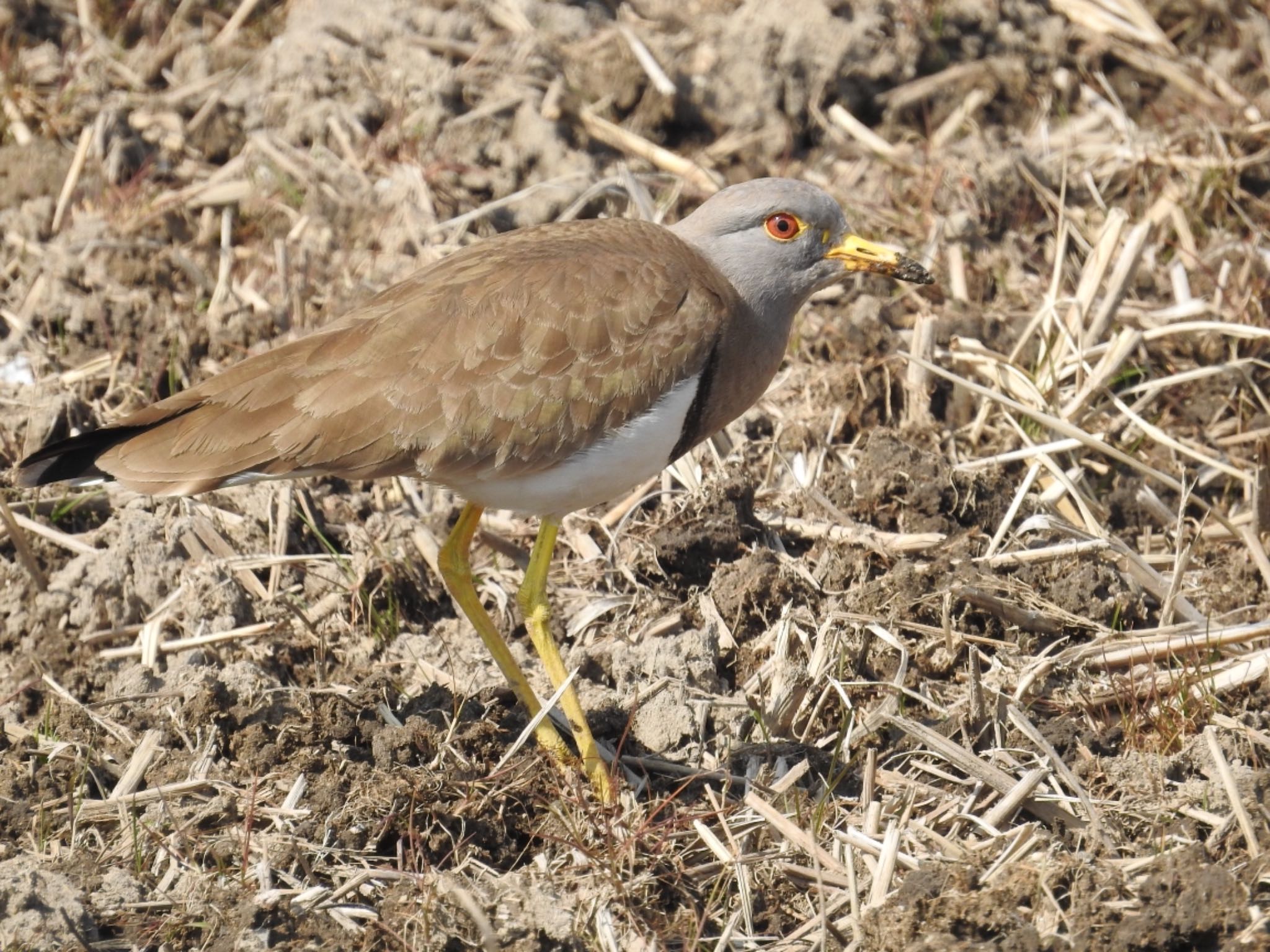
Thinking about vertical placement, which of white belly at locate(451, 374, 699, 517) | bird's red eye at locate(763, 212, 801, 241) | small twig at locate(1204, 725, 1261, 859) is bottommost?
small twig at locate(1204, 725, 1261, 859)

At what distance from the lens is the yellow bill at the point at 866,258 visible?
18.7ft

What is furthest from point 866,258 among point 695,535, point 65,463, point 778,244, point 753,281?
point 65,463

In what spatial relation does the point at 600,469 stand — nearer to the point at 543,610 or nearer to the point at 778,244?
the point at 543,610

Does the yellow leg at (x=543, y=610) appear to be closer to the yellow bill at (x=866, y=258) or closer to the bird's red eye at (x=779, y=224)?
the bird's red eye at (x=779, y=224)

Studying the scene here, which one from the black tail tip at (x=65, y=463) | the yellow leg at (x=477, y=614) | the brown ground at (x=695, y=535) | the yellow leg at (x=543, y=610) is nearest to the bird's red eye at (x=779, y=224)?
the brown ground at (x=695, y=535)

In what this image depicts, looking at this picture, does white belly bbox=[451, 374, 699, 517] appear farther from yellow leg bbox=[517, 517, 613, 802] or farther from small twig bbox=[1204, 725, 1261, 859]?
small twig bbox=[1204, 725, 1261, 859]

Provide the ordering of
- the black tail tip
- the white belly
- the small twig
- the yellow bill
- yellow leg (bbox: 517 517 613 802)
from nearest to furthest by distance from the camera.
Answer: the small twig < the black tail tip < the white belly < yellow leg (bbox: 517 517 613 802) < the yellow bill

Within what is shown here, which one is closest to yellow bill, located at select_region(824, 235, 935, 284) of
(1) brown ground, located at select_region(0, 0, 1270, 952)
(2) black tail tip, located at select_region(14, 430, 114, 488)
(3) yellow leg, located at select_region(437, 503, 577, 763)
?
(1) brown ground, located at select_region(0, 0, 1270, 952)

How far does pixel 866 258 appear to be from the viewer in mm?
5703

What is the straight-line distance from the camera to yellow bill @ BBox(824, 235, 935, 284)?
571cm

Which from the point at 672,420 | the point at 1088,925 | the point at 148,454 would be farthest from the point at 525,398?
the point at 1088,925

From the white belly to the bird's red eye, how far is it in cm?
80

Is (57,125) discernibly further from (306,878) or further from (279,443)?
(306,878)

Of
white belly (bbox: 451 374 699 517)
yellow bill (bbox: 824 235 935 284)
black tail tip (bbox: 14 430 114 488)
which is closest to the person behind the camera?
black tail tip (bbox: 14 430 114 488)
